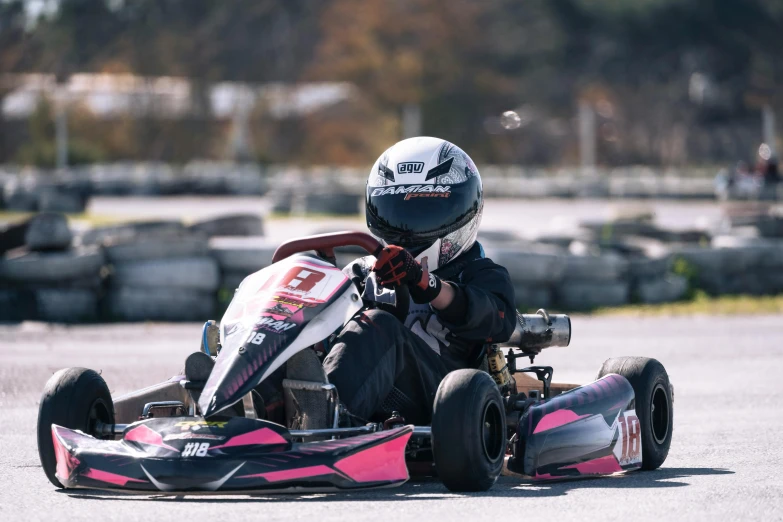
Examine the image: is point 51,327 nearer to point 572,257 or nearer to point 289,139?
point 572,257

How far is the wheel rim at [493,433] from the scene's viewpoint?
4.60 meters

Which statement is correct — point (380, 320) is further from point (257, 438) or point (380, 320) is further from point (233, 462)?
point (233, 462)

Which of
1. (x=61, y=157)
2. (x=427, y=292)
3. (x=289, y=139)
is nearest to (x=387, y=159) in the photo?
(x=427, y=292)

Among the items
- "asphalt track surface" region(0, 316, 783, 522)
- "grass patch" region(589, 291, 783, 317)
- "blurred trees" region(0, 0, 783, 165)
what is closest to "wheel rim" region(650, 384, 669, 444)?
"asphalt track surface" region(0, 316, 783, 522)

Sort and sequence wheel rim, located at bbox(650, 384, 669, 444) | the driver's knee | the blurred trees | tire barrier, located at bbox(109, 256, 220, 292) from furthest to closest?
the blurred trees → tire barrier, located at bbox(109, 256, 220, 292) → wheel rim, located at bbox(650, 384, 669, 444) → the driver's knee

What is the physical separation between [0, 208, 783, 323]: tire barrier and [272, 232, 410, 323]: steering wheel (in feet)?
18.9

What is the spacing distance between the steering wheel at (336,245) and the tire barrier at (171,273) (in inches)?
226

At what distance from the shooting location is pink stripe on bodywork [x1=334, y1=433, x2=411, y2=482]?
4117mm

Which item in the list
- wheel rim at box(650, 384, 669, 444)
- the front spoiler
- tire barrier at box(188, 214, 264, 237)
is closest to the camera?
the front spoiler

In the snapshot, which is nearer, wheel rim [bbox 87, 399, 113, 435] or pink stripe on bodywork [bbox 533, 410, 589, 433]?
wheel rim [bbox 87, 399, 113, 435]

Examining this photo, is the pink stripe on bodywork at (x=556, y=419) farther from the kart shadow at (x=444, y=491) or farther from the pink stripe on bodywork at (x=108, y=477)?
the pink stripe on bodywork at (x=108, y=477)

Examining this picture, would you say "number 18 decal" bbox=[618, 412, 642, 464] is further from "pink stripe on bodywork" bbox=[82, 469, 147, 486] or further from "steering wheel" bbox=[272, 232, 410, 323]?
"pink stripe on bodywork" bbox=[82, 469, 147, 486]

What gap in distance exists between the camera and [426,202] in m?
5.21

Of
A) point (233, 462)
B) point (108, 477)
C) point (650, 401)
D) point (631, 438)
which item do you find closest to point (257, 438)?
point (233, 462)
